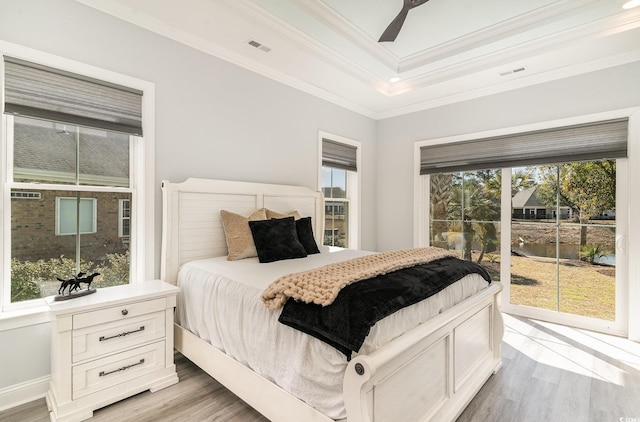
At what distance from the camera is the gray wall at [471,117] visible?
3.10 m

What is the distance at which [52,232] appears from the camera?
2188 millimetres

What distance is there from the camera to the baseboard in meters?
Result: 1.94

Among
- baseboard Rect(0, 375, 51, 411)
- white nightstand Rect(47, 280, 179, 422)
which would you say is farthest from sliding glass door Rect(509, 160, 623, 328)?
baseboard Rect(0, 375, 51, 411)

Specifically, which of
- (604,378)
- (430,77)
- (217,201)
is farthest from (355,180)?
(604,378)

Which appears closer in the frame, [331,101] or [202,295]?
[202,295]

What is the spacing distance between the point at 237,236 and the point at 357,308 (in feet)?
5.43

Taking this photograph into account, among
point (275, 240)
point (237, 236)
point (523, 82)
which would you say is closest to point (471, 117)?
point (523, 82)

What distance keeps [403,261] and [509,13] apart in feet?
7.59

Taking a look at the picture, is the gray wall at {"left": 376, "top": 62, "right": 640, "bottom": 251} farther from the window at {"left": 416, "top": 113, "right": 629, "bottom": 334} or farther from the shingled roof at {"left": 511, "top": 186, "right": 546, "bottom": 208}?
the shingled roof at {"left": 511, "top": 186, "right": 546, "bottom": 208}

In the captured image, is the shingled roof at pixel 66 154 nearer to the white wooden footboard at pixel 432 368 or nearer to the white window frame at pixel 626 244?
the white wooden footboard at pixel 432 368

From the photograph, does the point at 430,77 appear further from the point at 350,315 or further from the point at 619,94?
the point at 350,315

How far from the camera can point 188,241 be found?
2650mm

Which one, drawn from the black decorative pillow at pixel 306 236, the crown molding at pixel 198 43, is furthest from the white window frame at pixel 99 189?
the black decorative pillow at pixel 306 236

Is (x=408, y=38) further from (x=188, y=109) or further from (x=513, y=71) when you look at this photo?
(x=188, y=109)
